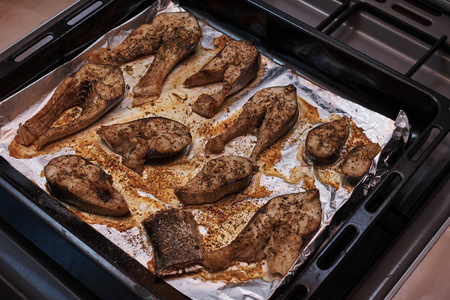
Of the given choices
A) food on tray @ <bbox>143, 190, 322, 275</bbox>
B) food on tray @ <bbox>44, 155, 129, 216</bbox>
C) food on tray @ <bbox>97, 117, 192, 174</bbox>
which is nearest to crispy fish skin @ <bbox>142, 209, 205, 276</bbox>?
food on tray @ <bbox>143, 190, 322, 275</bbox>

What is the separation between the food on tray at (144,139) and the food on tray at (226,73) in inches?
7.0

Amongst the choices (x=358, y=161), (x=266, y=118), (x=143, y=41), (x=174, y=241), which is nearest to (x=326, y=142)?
(x=358, y=161)

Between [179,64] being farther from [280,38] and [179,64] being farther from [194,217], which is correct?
[194,217]

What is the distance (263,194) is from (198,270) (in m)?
0.42

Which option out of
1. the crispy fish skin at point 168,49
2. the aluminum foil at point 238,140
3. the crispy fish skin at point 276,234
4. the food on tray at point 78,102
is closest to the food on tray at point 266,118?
the aluminum foil at point 238,140

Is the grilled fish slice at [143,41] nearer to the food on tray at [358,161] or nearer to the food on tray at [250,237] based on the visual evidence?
the food on tray at [250,237]

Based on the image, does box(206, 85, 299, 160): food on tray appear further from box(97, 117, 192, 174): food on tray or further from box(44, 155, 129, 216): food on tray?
box(44, 155, 129, 216): food on tray

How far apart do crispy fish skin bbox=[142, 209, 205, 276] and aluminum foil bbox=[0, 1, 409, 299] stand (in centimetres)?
6

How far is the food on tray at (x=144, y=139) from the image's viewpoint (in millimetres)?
2115

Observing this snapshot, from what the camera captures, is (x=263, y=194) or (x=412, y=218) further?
(x=263, y=194)

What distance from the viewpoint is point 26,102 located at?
2299 mm

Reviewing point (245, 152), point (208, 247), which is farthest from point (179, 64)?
point (208, 247)

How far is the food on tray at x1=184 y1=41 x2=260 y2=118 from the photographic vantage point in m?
2.31

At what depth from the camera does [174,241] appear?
6.17ft
